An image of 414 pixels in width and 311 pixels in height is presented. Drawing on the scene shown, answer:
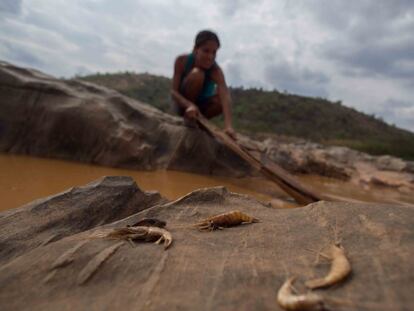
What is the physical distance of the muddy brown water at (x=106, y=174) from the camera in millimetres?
3038

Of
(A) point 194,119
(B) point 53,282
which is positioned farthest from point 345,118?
(B) point 53,282

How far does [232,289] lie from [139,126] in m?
4.48

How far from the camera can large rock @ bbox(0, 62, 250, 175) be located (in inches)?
189

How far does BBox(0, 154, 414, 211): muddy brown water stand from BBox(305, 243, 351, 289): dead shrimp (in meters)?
2.17

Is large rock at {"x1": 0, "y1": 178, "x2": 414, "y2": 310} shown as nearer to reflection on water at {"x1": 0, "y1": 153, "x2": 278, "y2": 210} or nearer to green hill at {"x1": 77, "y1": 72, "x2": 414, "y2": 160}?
reflection on water at {"x1": 0, "y1": 153, "x2": 278, "y2": 210}

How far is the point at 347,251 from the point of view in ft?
4.29

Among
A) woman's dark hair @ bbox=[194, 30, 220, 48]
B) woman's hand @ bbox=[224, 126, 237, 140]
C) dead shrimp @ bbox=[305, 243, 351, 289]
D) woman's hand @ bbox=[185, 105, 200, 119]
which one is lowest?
dead shrimp @ bbox=[305, 243, 351, 289]

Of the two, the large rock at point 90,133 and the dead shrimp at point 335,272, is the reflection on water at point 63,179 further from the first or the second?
the dead shrimp at point 335,272

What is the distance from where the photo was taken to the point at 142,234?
5.08ft

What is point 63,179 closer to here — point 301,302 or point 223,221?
point 223,221

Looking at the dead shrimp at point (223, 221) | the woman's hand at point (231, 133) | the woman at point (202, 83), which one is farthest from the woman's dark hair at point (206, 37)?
the dead shrimp at point (223, 221)

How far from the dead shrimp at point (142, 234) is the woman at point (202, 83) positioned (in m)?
3.31

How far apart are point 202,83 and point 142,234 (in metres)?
3.95

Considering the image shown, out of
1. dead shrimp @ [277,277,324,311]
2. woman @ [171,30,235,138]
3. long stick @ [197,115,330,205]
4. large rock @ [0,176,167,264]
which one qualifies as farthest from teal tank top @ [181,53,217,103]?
dead shrimp @ [277,277,324,311]
